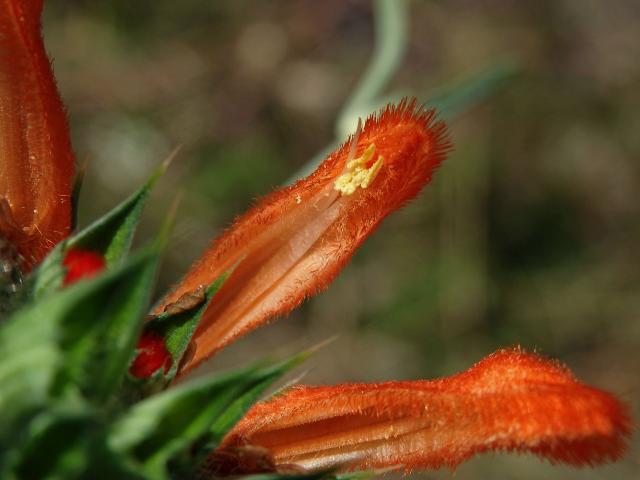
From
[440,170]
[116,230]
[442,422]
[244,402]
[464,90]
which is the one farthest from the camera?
[440,170]

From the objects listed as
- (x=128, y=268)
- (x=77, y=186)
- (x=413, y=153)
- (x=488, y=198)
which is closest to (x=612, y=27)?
(x=488, y=198)

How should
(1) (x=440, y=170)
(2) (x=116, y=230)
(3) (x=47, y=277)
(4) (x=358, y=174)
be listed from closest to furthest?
(3) (x=47, y=277)
(2) (x=116, y=230)
(4) (x=358, y=174)
(1) (x=440, y=170)

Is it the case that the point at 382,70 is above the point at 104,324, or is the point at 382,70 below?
above

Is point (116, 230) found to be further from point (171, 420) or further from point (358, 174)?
point (358, 174)

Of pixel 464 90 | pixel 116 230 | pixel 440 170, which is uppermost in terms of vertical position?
pixel 440 170

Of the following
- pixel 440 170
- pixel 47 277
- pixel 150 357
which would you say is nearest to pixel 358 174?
pixel 150 357

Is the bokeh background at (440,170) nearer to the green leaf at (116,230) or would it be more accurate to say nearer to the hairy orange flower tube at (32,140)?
the hairy orange flower tube at (32,140)

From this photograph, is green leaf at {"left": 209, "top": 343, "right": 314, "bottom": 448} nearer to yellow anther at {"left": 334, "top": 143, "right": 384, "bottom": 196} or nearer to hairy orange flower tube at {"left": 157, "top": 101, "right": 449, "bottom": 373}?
hairy orange flower tube at {"left": 157, "top": 101, "right": 449, "bottom": 373}
